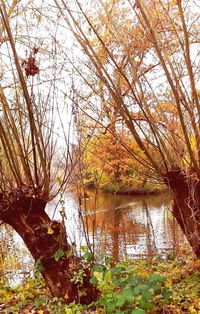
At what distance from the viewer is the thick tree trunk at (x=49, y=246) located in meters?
3.98

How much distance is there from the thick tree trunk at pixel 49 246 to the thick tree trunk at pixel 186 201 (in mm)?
1591

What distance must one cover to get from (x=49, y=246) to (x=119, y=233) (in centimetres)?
828

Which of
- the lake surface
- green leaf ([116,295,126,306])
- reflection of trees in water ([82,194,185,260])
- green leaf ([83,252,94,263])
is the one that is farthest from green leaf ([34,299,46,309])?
reflection of trees in water ([82,194,185,260])

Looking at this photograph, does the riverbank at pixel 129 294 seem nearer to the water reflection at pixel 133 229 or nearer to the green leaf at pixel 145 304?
the green leaf at pixel 145 304

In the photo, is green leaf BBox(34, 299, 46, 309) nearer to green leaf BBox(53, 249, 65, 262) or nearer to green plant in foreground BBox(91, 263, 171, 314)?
green leaf BBox(53, 249, 65, 262)

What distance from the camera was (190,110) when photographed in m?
4.61

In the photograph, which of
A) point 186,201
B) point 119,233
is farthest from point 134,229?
point 186,201

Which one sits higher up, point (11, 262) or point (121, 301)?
point (121, 301)

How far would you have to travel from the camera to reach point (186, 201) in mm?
4996

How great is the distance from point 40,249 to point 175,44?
327cm

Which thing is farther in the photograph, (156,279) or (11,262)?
(11,262)

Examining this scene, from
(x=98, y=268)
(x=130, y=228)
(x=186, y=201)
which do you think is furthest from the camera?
(x=130, y=228)

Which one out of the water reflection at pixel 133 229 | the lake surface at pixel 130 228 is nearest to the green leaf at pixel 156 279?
the lake surface at pixel 130 228

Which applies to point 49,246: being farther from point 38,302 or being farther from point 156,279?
point 156,279
